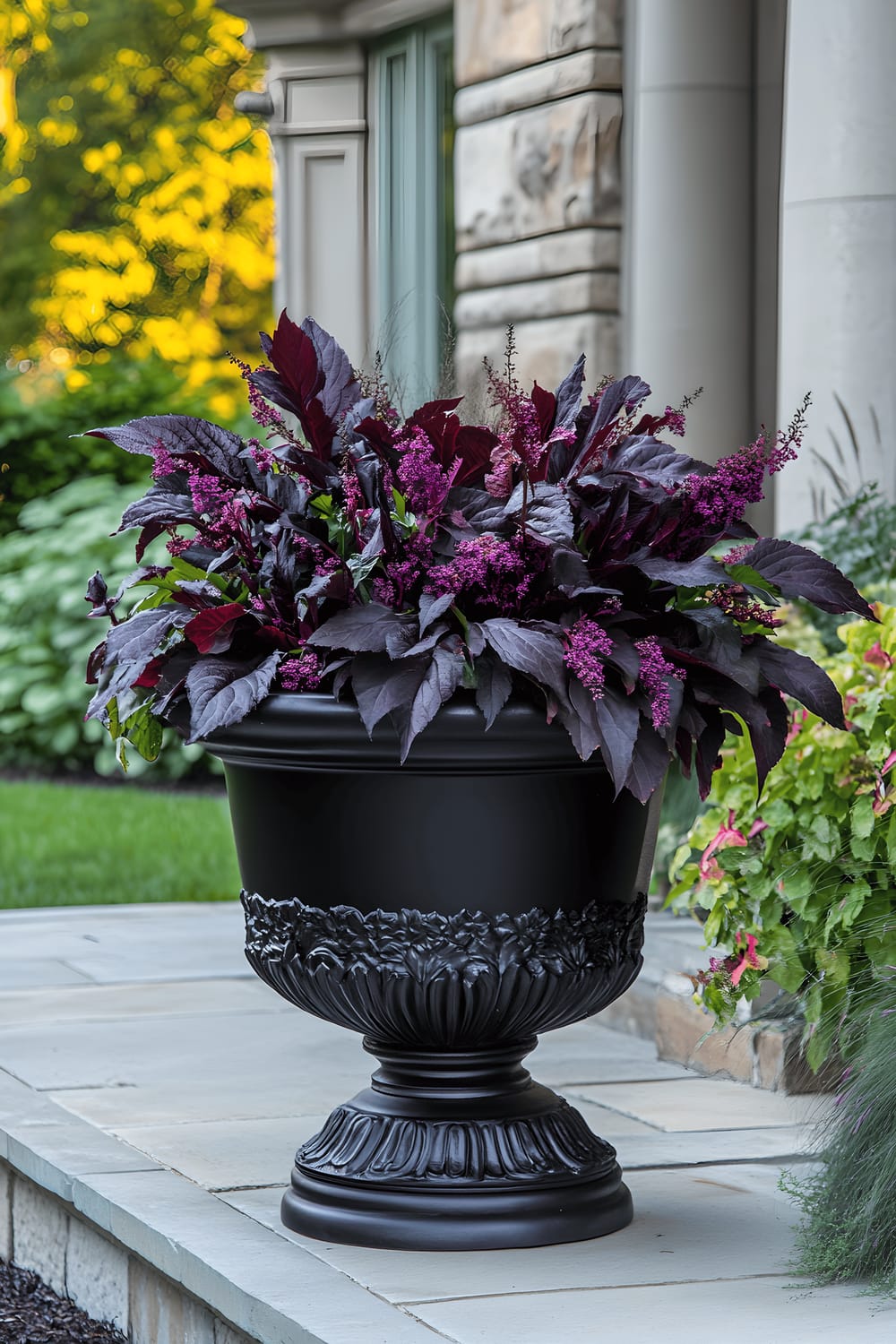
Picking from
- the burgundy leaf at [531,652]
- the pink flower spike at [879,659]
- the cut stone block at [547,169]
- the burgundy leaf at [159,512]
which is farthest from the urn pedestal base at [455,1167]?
the cut stone block at [547,169]

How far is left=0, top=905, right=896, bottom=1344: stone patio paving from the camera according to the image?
2836 millimetres

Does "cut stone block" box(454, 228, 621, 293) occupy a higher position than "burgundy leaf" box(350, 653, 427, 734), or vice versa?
"cut stone block" box(454, 228, 621, 293)

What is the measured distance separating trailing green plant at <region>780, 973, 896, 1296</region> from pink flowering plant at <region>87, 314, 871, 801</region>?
1.73ft

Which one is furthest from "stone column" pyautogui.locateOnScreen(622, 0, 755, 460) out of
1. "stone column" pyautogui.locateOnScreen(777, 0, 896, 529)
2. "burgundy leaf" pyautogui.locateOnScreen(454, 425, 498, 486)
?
"burgundy leaf" pyautogui.locateOnScreen(454, 425, 498, 486)

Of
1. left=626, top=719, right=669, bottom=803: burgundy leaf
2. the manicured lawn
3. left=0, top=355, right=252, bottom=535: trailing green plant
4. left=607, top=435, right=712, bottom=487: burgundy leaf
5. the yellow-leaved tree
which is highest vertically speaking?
the yellow-leaved tree

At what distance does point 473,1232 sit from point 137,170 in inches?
950

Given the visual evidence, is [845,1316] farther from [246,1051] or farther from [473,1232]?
[246,1051]

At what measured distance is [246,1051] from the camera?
4.88m

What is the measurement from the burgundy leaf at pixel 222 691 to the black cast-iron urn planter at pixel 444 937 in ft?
0.17

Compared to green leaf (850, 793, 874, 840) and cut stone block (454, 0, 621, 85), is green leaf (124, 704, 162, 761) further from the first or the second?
cut stone block (454, 0, 621, 85)

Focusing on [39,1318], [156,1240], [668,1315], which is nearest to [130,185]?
[39,1318]

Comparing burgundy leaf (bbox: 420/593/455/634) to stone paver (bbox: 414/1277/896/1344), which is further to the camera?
burgundy leaf (bbox: 420/593/455/634)

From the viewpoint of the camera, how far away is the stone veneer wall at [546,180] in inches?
286

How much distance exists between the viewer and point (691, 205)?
24.0 ft
